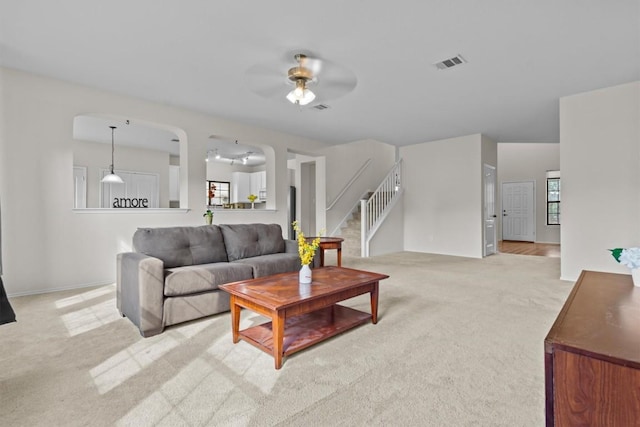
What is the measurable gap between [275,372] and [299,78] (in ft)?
9.80

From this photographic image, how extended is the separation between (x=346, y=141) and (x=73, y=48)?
5125 millimetres

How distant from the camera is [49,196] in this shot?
12.7ft

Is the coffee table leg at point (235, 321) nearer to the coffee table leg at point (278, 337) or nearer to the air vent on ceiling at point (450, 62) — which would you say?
the coffee table leg at point (278, 337)

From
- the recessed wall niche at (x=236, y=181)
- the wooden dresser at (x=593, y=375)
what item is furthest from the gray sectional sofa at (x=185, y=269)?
the recessed wall niche at (x=236, y=181)

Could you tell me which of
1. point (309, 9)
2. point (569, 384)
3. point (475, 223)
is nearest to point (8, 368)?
point (569, 384)

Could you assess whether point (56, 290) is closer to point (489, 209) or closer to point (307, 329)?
point (307, 329)

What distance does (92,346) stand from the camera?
7.64 ft

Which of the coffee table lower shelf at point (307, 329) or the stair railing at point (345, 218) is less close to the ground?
the stair railing at point (345, 218)

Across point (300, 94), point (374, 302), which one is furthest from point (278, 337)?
point (300, 94)

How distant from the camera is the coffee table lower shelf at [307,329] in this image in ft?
7.24

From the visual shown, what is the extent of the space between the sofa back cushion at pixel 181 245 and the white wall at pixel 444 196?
5.31 m

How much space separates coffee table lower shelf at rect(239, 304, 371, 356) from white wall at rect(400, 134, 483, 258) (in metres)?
4.94

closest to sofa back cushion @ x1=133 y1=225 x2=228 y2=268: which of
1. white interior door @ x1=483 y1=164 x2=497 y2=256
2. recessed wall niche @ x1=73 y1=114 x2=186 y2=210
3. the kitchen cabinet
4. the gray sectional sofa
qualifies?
the gray sectional sofa

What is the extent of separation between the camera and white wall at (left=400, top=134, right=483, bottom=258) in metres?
6.76
